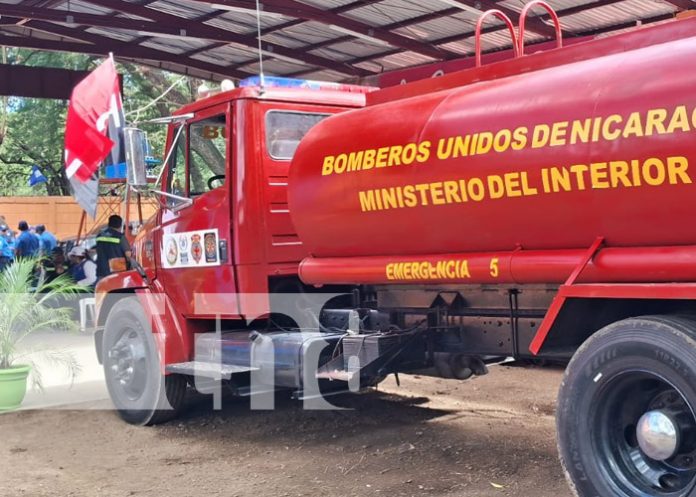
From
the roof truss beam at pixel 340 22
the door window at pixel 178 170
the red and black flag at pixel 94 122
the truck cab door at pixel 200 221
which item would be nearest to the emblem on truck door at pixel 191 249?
the truck cab door at pixel 200 221

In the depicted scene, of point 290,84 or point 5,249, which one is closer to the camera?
point 290,84

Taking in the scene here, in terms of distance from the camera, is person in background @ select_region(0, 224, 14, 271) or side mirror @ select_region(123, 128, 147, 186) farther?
person in background @ select_region(0, 224, 14, 271)

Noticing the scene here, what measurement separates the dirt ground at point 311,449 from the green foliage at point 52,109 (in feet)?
53.2

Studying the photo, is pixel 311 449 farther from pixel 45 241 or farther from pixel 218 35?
pixel 45 241

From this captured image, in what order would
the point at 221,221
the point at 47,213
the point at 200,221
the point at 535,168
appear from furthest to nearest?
the point at 47,213 < the point at 200,221 < the point at 221,221 < the point at 535,168

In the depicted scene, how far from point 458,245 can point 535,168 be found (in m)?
0.73

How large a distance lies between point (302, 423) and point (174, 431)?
3.35 feet

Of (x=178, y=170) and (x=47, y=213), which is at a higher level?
(x=47, y=213)

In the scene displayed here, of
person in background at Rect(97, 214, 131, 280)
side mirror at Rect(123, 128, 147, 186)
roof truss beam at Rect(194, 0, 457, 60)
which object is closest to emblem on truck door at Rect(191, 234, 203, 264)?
side mirror at Rect(123, 128, 147, 186)

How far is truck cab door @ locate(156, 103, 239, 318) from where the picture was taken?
21.3 feet

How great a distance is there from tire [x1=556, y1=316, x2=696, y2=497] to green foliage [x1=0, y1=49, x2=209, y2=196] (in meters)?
19.5

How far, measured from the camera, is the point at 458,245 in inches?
193

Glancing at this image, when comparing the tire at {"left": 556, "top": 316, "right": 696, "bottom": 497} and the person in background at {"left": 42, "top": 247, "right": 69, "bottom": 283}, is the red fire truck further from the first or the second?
the person in background at {"left": 42, "top": 247, "right": 69, "bottom": 283}

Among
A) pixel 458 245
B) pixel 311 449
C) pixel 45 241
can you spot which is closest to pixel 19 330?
pixel 311 449
